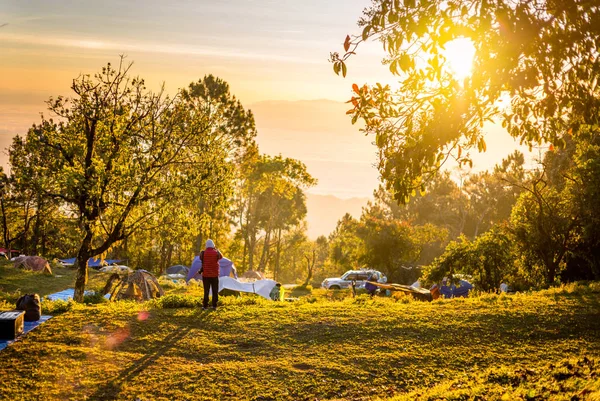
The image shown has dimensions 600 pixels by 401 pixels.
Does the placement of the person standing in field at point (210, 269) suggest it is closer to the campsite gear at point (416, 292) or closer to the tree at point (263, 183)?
the campsite gear at point (416, 292)

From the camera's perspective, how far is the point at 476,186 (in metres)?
65.9

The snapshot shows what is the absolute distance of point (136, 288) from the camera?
2253 cm

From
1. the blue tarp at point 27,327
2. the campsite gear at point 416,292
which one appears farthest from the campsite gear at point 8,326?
the campsite gear at point 416,292

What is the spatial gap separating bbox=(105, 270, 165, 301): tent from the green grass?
960 centimetres

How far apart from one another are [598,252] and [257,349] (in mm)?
15093

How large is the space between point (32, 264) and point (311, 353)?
103 feet

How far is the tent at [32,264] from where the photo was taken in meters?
34.6

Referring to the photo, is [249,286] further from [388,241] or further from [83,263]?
[388,241]

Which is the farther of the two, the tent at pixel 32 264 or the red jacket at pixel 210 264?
the tent at pixel 32 264

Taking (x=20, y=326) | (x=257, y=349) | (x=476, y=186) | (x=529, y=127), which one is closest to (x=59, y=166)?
(x=20, y=326)

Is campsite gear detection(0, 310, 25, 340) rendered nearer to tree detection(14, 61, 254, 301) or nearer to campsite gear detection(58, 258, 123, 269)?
tree detection(14, 61, 254, 301)

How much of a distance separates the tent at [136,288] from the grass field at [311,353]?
31.0 feet

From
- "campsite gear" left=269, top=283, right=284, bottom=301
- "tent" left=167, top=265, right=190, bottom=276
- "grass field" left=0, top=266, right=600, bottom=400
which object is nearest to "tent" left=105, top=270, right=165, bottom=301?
"campsite gear" left=269, top=283, right=284, bottom=301

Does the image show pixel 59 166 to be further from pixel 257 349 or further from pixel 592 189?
pixel 592 189
